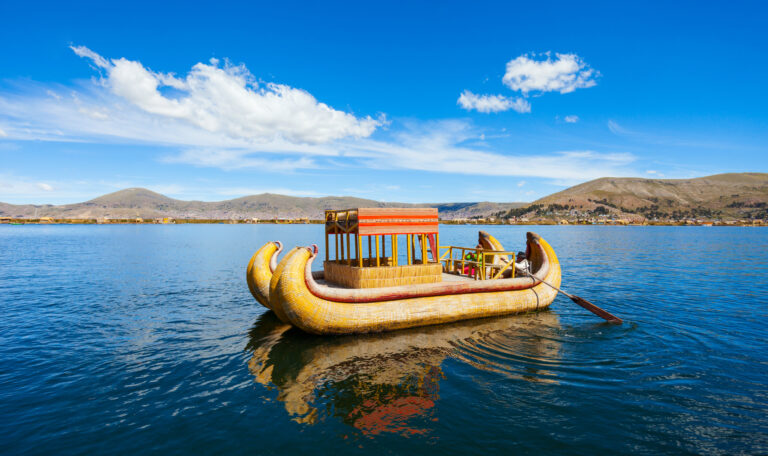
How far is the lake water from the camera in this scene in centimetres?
840

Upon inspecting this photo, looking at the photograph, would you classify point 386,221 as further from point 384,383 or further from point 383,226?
point 384,383

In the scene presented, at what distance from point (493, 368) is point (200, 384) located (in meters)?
9.63

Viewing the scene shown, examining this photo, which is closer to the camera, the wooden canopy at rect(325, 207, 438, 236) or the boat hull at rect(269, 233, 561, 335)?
the boat hull at rect(269, 233, 561, 335)

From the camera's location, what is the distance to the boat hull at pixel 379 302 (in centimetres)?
1395

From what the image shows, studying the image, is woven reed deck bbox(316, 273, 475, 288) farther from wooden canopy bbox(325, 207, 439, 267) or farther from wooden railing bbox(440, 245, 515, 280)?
wooden canopy bbox(325, 207, 439, 267)

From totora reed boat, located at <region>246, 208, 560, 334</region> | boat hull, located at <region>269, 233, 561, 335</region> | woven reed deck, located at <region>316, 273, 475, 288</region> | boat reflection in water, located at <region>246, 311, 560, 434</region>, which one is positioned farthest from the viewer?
woven reed deck, located at <region>316, 273, 475, 288</region>

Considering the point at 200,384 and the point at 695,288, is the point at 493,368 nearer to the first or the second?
the point at 200,384

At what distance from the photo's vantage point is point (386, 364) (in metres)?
12.6

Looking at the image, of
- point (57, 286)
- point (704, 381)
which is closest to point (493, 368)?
point (704, 381)

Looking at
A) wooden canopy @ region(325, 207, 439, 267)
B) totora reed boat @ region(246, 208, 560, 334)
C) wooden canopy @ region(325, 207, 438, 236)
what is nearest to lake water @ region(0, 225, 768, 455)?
totora reed boat @ region(246, 208, 560, 334)

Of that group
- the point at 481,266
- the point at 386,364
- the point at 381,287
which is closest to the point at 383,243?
the point at 381,287

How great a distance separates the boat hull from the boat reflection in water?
60 cm

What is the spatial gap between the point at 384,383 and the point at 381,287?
487cm

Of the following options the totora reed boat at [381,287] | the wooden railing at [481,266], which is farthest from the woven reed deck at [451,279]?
the wooden railing at [481,266]
